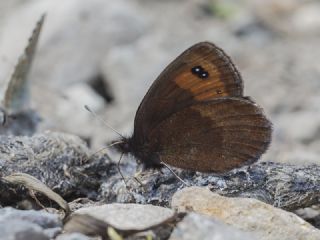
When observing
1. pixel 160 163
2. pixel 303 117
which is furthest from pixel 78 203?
pixel 303 117

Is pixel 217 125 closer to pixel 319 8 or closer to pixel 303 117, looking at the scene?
pixel 303 117

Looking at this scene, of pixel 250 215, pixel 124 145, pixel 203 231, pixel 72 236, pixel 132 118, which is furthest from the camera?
pixel 132 118

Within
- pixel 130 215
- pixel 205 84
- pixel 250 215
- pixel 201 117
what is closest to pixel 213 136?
pixel 201 117

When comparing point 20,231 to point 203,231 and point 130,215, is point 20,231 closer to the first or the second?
point 130,215

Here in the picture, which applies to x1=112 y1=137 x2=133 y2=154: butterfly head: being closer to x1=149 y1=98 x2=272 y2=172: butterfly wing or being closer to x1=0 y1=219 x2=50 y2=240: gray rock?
x1=149 y1=98 x2=272 y2=172: butterfly wing

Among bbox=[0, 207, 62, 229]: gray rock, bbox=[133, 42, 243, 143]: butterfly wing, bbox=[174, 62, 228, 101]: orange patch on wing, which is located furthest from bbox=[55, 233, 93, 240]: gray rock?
bbox=[174, 62, 228, 101]: orange patch on wing

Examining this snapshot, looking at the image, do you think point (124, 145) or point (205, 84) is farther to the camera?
point (124, 145)

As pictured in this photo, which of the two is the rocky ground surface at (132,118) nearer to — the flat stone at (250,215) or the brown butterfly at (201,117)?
the flat stone at (250,215)
